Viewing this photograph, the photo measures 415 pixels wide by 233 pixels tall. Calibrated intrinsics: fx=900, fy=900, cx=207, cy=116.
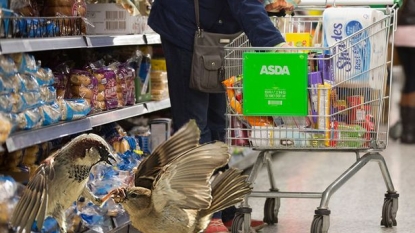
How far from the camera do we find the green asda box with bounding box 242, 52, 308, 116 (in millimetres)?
3939

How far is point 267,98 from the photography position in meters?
3.99

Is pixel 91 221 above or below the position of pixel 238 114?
below

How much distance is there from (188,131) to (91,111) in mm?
1223

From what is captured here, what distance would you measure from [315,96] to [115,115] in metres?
1.17

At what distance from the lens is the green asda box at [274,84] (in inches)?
155

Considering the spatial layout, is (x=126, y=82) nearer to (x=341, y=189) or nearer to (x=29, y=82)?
(x=29, y=82)

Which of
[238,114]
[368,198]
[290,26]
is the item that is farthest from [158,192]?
[368,198]

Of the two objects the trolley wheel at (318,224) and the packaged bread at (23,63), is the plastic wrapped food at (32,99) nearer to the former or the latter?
the packaged bread at (23,63)

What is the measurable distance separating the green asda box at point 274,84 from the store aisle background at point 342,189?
88 centimetres

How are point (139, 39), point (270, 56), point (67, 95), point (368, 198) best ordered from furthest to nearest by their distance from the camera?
point (368, 198)
point (139, 39)
point (67, 95)
point (270, 56)

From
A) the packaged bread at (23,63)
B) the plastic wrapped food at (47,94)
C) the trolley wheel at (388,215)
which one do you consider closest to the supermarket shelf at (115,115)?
the plastic wrapped food at (47,94)

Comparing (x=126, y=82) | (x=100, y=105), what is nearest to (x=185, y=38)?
(x=100, y=105)

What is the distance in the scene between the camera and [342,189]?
19.4ft

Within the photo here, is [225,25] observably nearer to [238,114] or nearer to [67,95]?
[238,114]
